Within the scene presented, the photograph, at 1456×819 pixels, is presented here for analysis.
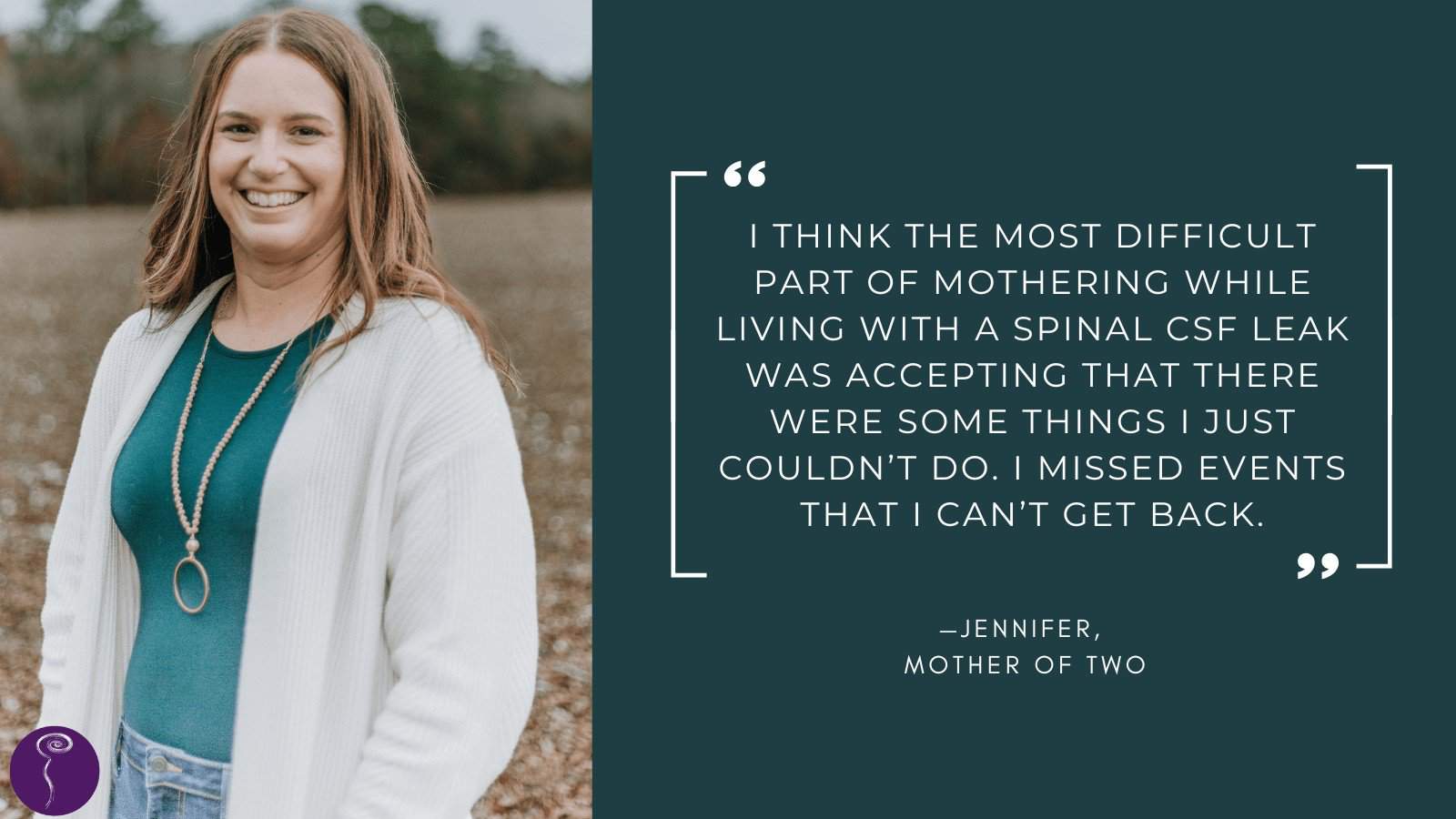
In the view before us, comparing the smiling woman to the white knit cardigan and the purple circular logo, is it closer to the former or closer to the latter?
the white knit cardigan

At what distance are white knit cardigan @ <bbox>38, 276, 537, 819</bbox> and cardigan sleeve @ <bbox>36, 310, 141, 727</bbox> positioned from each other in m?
0.30

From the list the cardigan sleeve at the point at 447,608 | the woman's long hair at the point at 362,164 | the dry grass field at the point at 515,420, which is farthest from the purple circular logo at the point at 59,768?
the dry grass field at the point at 515,420

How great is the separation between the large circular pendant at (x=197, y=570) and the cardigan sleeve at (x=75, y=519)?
248 mm

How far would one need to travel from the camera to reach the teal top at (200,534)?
1762 millimetres

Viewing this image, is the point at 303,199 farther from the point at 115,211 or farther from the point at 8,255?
the point at 115,211

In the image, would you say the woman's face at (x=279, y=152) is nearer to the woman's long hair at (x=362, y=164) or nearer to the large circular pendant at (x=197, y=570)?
the woman's long hair at (x=362, y=164)

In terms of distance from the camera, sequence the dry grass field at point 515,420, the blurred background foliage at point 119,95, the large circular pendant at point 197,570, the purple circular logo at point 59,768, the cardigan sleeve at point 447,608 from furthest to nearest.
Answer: the blurred background foliage at point 119,95 < the dry grass field at point 515,420 < the purple circular logo at point 59,768 < the large circular pendant at point 197,570 < the cardigan sleeve at point 447,608

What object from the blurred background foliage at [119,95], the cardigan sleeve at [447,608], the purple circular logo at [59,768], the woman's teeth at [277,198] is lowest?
the purple circular logo at [59,768]

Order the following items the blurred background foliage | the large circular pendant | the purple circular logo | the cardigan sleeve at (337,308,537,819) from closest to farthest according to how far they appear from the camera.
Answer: the cardigan sleeve at (337,308,537,819) < the large circular pendant < the purple circular logo < the blurred background foliage

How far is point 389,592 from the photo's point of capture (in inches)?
68.7

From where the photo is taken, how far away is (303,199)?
180 cm

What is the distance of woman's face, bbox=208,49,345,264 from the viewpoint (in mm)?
1782

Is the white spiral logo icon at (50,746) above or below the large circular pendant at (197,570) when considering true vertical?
below

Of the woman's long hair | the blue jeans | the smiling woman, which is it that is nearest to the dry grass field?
the woman's long hair
